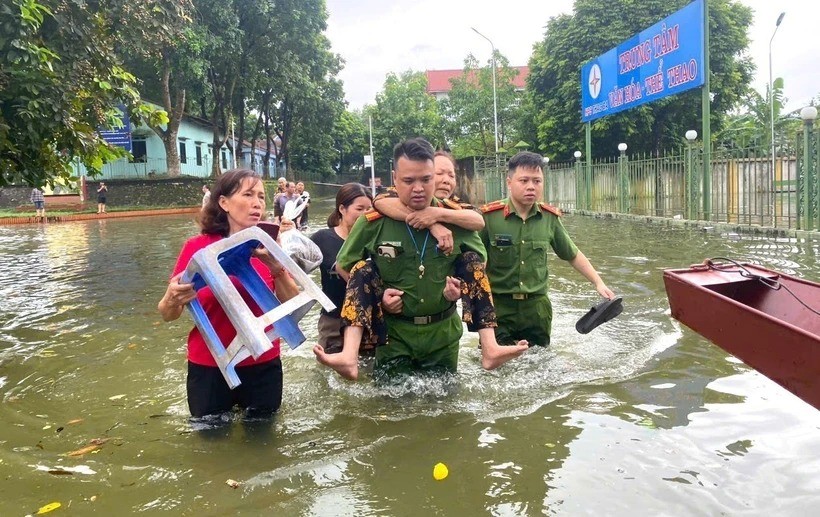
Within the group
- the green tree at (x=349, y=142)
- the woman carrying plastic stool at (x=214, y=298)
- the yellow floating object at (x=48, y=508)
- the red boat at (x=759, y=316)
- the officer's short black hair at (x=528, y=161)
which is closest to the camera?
the red boat at (x=759, y=316)

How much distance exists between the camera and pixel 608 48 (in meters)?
28.8

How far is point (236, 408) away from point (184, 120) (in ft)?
130

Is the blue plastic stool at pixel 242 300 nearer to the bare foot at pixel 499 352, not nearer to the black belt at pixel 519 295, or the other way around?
the bare foot at pixel 499 352

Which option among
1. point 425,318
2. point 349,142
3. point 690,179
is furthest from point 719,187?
point 349,142

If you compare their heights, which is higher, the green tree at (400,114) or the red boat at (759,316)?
the green tree at (400,114)

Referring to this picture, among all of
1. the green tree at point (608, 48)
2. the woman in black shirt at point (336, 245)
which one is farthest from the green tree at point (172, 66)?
the green tree at point (608, 48)

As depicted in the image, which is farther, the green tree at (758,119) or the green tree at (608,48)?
the green tree at (758,119)

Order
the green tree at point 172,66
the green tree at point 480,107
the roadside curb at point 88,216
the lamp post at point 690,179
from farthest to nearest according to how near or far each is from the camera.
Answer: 1. the green tree at point 480,107
2. the roadside curb at point 88,216
3. the lamp post at point 690,179
4. the green tree at point 172,66

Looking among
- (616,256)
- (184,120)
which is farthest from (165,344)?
(184,120)

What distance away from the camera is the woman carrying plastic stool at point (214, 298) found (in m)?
3.27

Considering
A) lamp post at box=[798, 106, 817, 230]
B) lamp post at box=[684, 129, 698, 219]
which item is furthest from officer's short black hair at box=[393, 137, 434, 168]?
lamp post at box=[684, 129, 698, 219]

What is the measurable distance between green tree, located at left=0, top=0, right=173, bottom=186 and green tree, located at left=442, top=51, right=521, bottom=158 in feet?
109

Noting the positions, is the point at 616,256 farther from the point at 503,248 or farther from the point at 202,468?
the point at 202,468

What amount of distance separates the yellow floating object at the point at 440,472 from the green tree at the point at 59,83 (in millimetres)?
5606
